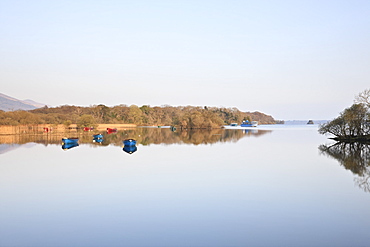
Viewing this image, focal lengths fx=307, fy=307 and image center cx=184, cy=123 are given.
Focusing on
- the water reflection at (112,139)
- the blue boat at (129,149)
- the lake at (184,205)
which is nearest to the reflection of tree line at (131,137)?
the water reflection at (112,139)

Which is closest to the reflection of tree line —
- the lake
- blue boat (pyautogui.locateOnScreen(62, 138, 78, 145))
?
blue boat (pyautogui.locateOnScreen(62, 138, 78, 145))

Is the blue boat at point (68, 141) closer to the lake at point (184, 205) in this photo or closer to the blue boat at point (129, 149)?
the blue boat at point (129, 149)

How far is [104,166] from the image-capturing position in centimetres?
1738

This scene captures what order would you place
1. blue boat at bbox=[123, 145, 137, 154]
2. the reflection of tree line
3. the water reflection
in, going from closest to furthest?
blue boat at bbox=[123, 145, 137, 154]
the water reflection
the reflection of tree line

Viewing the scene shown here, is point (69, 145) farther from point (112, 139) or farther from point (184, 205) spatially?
point (184, 205)

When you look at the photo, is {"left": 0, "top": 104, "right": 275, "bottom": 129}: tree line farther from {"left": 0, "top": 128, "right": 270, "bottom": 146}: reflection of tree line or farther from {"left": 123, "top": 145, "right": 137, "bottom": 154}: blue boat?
{"left": 123, "top": 145, "right": 137, "bottom": 154}: blue boat

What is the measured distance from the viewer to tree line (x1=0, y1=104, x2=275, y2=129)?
193ft

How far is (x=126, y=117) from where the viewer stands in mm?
101250

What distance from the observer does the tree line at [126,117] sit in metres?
58.8

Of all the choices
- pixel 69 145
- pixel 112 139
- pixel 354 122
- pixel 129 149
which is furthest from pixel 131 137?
pixel 354 122

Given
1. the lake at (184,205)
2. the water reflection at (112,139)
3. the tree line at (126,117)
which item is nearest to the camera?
the lake at (184,205)

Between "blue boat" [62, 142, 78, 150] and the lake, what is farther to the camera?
"blue boat" [62, 142, 78, 150]

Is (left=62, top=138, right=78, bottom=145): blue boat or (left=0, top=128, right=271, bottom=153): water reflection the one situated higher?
(left=62, top=138, right=78, bottom=145): blue boat

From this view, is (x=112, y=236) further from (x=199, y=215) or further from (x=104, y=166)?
(x=104, y=166)
